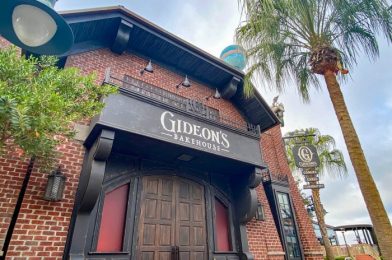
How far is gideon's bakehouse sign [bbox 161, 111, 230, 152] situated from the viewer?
5062mm

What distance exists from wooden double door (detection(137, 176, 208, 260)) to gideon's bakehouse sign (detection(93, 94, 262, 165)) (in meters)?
1.28

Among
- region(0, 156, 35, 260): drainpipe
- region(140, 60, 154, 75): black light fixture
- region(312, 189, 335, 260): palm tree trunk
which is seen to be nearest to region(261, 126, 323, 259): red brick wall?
region(140, 60, 154, 75): black light fixture

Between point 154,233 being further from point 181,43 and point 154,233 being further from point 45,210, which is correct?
point 181,43

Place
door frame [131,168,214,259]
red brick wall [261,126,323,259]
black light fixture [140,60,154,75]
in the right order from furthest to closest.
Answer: red brick wall [261,126,323,259]
black light fixture [140,60,154,75]
door frame [131,168,214,259]

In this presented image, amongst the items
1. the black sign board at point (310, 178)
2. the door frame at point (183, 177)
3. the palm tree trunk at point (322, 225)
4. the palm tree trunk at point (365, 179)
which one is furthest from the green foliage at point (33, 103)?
the palm tree trunk at point (322, 225)

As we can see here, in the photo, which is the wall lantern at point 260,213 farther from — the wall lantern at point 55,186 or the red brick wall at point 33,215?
the wall lantern at point 55,186

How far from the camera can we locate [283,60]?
6.27 m

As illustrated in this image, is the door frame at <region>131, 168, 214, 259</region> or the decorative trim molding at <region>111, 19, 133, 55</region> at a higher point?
the decorative trim molding at <region>111, 19, 133, 55</region>

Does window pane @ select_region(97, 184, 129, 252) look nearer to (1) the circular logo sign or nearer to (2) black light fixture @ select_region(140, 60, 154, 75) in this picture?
(2) black light fixture @ select_region(140, 60, 154, 75)

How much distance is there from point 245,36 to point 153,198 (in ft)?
15.3

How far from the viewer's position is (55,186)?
13.8 feet

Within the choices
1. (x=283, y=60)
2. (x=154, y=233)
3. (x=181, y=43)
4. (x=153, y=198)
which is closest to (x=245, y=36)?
(x=283, y=60)

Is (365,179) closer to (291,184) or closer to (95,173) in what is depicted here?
(95,173)

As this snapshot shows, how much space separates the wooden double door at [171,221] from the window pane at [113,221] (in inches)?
14.9
